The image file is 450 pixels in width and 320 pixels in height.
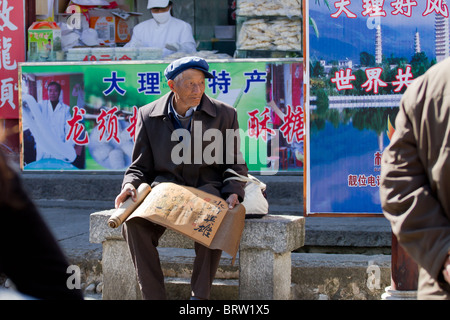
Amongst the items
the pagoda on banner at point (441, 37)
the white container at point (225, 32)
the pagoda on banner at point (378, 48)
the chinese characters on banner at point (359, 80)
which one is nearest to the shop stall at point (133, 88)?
the white container at point (225, 32)

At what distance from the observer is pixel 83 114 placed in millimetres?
7305

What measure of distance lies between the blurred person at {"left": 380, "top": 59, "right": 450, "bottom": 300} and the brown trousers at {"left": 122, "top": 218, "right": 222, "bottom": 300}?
71.5 inches

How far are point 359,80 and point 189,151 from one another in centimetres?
143

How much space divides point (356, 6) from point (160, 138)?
173cm

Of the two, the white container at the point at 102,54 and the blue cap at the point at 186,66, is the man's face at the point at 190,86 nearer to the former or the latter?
the blue cap at the point at 186,66

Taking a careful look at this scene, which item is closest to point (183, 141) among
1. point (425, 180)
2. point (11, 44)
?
point (425, 180)

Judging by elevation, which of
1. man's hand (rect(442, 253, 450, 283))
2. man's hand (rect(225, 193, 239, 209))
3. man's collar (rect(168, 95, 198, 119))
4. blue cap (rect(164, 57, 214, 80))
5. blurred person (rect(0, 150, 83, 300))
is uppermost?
blue cap (rect(164, 57, 214, 80))

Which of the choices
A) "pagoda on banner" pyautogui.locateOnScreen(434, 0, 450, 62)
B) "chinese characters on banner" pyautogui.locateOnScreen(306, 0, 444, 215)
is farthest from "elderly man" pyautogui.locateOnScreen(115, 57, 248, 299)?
"pagoda on banner" pyautogui.locateOnScreen(434, 0, 450, 62)

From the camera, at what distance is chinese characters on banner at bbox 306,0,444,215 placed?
4.79 meters

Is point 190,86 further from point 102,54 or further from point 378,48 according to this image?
point 102,54

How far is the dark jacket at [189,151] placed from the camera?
423 centimetres

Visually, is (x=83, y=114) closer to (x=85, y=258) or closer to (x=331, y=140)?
(x=85, y=258)

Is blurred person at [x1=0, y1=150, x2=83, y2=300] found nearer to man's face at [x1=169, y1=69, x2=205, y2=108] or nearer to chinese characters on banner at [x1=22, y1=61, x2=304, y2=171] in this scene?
man's face at [x1=169, y1=69, x2=205, y2=108]

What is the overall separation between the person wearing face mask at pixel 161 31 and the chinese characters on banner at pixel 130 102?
2.41 ft
